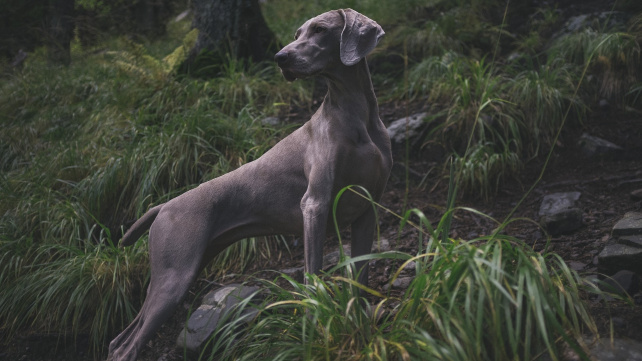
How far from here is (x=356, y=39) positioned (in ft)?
8.85

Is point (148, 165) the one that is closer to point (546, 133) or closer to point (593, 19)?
point (546, 133)

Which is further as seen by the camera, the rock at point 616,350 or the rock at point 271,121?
the rock at point 271,121

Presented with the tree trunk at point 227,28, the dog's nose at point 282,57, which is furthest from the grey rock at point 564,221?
the tree trunk at point 227,28

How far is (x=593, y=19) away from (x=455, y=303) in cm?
498

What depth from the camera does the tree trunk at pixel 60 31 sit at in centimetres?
901

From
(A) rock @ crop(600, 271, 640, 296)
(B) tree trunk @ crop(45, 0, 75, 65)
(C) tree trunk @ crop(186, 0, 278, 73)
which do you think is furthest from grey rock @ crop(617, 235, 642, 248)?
(B) tree trunk @ crop(45, 0, 75, 65)

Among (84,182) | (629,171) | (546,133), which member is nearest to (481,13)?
(546,133)

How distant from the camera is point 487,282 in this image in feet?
6.91

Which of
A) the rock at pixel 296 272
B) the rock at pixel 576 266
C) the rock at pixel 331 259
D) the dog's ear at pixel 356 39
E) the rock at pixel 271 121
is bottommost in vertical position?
the rock at pixel 331 259

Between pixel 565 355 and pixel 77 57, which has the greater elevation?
pixel 77 57

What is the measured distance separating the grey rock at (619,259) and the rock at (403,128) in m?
2.44

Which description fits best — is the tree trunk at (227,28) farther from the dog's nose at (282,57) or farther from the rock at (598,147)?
the dog's nose at (282,57)

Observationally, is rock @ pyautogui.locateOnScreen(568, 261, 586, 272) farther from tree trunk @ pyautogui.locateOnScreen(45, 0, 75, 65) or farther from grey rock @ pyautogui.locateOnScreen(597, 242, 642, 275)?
tree trunk @ pyautogui.locateOnScreen(45, 0, 75, 65)

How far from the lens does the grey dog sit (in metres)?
2.71
